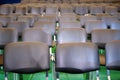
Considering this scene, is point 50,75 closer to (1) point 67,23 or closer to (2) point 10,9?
(1) point 67,23

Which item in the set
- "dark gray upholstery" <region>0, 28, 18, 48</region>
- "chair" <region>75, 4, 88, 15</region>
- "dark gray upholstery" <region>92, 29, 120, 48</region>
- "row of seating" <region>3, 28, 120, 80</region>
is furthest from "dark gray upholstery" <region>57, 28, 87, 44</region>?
"chair" <region>75, 4, 88, 15</region>

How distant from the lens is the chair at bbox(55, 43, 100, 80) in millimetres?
3172

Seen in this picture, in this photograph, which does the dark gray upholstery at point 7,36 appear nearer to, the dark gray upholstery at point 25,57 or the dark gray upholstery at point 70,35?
the dark gray upholstery at point 70,35

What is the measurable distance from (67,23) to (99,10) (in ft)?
11.9

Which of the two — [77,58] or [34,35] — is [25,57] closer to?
[77,58]

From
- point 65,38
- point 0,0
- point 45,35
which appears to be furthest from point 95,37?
point 0,0

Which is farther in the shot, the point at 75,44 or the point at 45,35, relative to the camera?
the point at 45,35

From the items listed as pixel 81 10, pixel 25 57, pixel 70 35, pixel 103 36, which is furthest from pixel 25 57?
pixel 81 10

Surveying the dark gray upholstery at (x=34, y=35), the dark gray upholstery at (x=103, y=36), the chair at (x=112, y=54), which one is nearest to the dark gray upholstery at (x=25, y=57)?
the chair at (x=112, y=54)

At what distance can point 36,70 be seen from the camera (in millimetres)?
3191

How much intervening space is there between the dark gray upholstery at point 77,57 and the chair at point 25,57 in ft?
0.68

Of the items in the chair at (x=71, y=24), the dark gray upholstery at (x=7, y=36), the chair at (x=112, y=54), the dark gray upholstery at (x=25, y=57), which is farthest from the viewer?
the chair at (x=71, y=24)

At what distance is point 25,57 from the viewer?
3.16m

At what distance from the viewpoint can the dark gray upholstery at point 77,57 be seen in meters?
3.17
